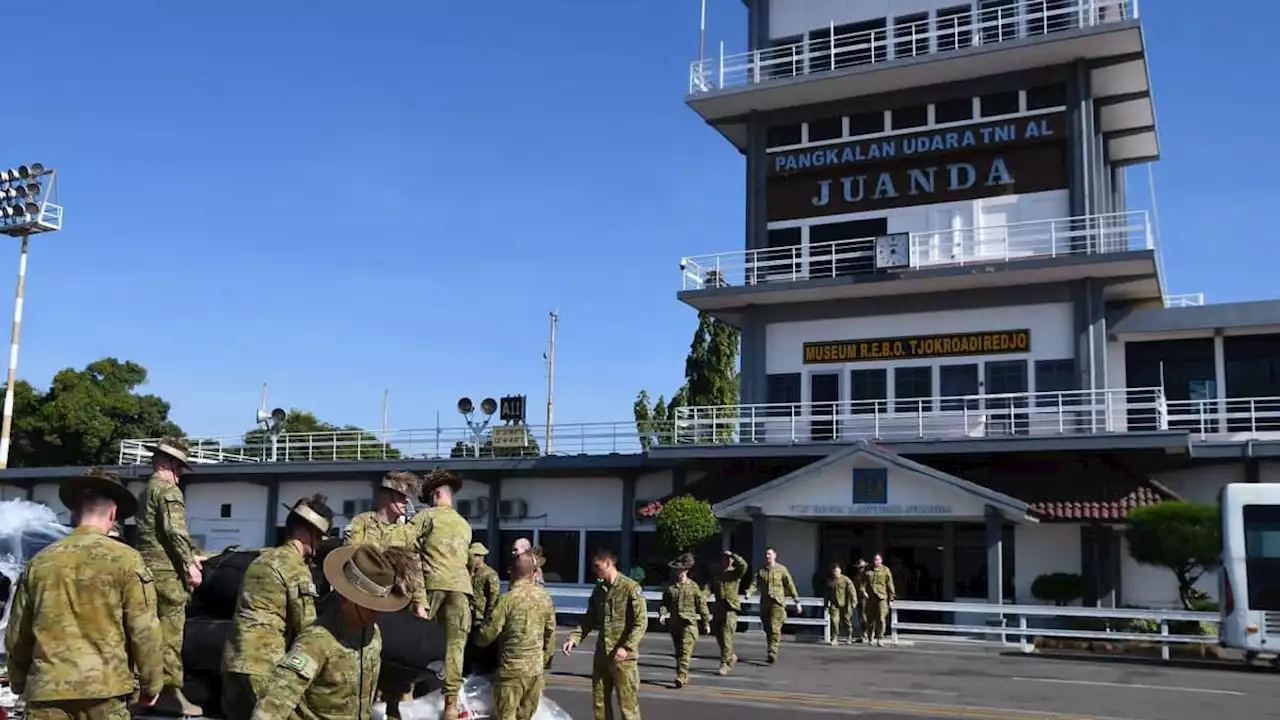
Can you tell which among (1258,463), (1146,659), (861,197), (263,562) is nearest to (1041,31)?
(861,197)

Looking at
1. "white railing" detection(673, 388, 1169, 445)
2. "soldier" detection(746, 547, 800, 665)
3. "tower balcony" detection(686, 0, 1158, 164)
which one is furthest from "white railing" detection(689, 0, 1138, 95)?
"soldier" detection(746, 547, 800, 665)

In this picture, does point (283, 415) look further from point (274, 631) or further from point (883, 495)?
point (274, 631)

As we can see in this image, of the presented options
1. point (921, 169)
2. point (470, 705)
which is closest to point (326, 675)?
point (470, 705)

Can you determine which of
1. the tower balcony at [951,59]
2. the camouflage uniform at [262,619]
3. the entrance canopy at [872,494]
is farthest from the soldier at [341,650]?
the tower balcony at [951,59]

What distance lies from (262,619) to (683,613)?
8755 millimetres

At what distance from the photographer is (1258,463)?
25812 mm

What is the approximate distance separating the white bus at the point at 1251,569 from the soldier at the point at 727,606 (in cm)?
781

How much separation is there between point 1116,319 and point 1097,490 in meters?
6.68

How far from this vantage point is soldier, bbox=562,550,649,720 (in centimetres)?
962

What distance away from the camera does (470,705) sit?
9.16 metres

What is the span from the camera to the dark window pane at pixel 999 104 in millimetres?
30594

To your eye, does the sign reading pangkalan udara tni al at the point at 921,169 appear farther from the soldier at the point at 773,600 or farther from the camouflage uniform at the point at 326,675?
the camouflage uniform at the point at 326,675

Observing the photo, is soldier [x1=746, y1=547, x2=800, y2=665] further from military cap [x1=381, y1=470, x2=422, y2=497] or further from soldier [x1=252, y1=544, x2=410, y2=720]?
soldier [x1=252, y1=544, x2=410, y2=720]

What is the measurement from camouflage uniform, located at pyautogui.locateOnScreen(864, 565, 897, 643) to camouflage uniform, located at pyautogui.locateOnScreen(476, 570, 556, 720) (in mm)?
15123
